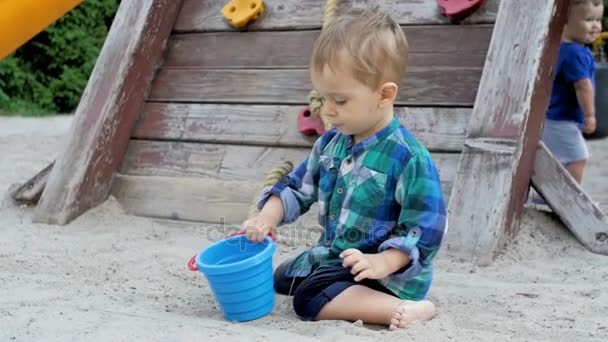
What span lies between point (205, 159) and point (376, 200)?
4.18 ft

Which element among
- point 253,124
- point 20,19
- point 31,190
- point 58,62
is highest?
point 20,19

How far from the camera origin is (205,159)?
2.98m

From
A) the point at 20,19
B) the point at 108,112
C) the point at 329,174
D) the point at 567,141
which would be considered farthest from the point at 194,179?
the point at 567,141

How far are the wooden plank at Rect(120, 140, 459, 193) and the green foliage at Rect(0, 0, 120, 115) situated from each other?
18.7 ft

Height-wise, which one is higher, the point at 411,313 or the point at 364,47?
the point at 364,47

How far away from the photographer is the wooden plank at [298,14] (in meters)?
2.76

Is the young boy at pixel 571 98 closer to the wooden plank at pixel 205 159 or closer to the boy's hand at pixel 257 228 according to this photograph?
the wooden plank at pixel 205 159

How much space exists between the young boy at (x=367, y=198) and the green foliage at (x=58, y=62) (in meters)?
7.07

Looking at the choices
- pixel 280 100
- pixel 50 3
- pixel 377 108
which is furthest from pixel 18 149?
pixel 377 108

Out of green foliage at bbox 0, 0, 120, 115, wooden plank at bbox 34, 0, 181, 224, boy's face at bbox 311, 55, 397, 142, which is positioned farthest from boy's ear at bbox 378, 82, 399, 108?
green foliage at bbox 0, 0, 120, 115

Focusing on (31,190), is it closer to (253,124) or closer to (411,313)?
(253,124)

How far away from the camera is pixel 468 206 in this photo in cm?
228

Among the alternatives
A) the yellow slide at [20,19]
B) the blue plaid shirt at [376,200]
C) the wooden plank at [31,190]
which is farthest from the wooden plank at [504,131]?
the wooden plank at [31,190]

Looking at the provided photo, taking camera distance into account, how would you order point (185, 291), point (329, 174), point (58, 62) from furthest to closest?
point (58, 62), point (185, 291), point (329, 174)
